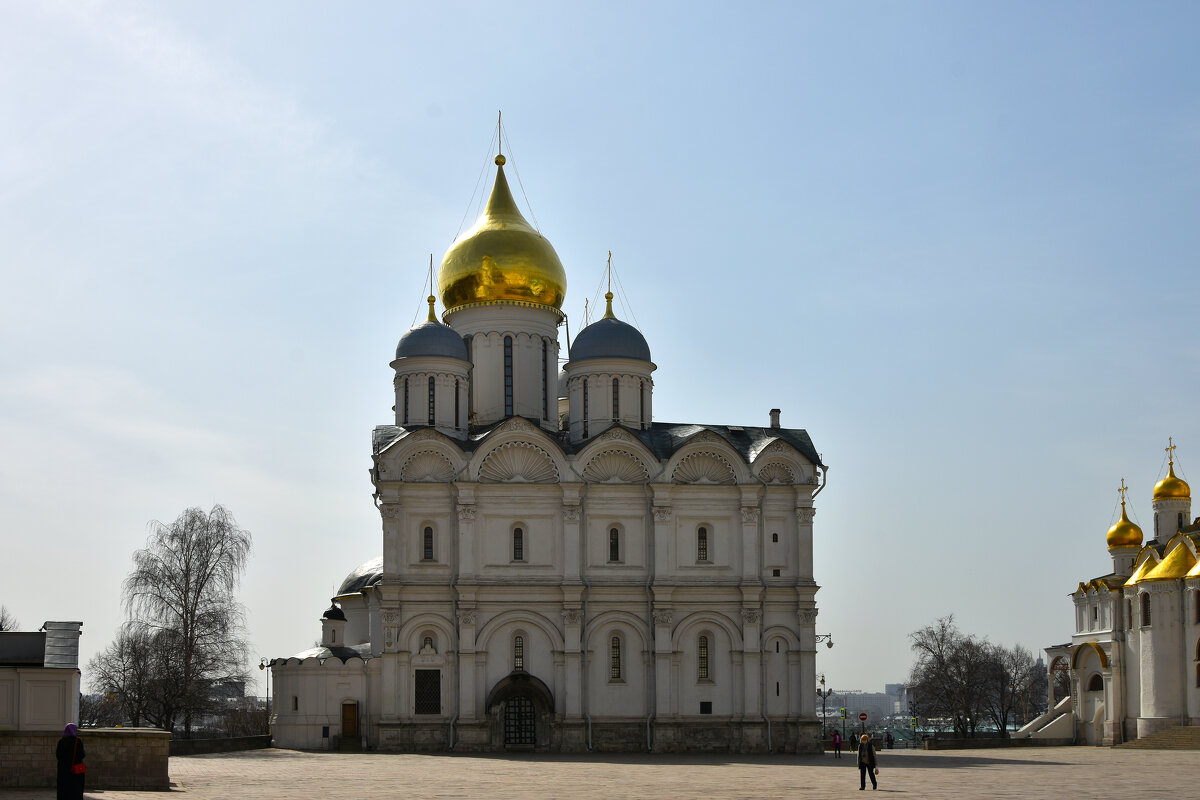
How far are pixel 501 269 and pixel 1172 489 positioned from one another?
86.0ft

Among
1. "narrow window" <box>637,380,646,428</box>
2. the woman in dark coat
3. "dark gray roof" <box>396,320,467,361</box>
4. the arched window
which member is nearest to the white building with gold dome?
"narrow window" <box>637,380,646,428</box>

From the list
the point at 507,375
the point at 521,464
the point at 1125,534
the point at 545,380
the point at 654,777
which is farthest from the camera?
the point at 1125,534

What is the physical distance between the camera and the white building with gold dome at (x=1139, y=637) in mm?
45156

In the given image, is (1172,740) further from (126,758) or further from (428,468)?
(126,758)

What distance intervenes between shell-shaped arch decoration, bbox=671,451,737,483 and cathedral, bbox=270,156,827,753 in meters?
0.06

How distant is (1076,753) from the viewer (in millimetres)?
41531

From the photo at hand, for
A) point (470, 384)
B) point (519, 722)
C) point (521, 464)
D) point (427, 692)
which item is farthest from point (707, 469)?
point (427, 692)

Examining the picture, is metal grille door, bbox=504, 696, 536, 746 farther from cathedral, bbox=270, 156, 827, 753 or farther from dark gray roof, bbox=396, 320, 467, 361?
dark gray roof, bbox=396, 320, 467, 361

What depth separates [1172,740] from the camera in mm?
43344

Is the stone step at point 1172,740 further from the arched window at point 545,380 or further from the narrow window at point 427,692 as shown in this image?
the narrow window at point 427,692

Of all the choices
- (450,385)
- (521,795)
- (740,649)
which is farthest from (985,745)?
(521,795)

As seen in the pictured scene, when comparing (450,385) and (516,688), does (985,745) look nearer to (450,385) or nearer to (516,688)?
(516,688)

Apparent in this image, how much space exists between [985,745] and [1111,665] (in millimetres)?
6074

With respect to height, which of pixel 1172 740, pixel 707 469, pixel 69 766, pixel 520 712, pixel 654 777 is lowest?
pixel 1172 740
